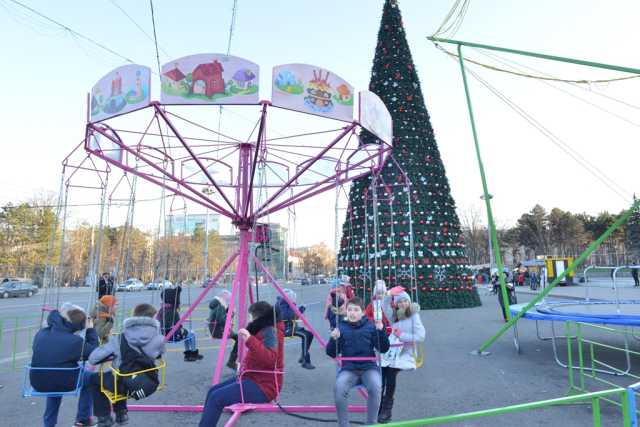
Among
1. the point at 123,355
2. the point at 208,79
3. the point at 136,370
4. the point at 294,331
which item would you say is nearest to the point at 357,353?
the point at 136,370

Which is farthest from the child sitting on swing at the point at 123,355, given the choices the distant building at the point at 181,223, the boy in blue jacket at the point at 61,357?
the distant building at the point at 181,223

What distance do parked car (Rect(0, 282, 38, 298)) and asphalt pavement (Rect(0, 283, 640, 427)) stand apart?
25.0 meters

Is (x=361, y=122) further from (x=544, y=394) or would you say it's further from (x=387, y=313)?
(x=544, y=394)

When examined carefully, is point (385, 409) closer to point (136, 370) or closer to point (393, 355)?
point (393, 355)

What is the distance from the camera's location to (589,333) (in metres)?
9.91

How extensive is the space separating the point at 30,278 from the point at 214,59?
35761mm

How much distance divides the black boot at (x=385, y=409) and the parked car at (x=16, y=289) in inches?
1210

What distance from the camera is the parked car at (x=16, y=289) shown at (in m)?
27.2

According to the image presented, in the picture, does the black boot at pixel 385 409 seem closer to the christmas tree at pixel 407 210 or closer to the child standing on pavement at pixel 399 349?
the child standing on pavement at pixel 399 349

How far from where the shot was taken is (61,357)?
4.05m

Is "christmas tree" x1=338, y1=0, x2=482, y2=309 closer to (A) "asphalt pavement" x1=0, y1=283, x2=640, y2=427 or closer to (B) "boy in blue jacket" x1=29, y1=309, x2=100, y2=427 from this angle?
(A) "asphalt pavement" x1=0, y1=283, x2=640, y2=427

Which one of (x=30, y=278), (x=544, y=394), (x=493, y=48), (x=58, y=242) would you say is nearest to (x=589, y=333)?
(x=544, y=394)

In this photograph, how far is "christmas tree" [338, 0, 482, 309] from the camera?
1472 centimetres

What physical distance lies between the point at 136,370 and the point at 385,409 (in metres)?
2.66
